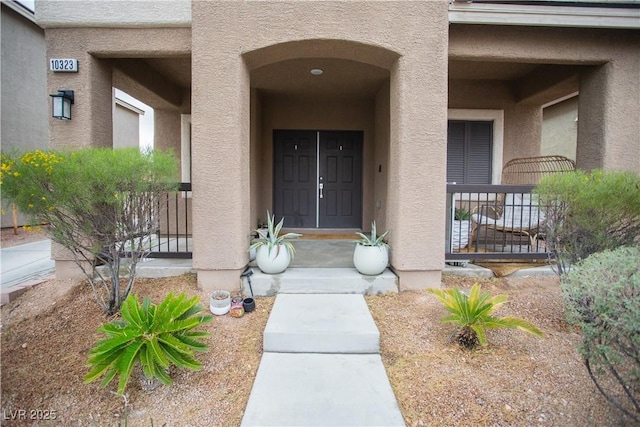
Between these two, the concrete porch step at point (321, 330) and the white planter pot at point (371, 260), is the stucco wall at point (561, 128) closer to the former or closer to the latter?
the white planter pot at point (371, 260)

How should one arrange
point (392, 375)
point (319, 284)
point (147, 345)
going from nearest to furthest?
point (147, 345)
point (392, 375)
point (319, 284)

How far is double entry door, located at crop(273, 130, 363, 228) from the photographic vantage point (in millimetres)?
7504

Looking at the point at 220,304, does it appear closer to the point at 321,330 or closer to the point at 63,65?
the point at 321,330

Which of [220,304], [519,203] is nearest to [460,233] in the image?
[519,203]

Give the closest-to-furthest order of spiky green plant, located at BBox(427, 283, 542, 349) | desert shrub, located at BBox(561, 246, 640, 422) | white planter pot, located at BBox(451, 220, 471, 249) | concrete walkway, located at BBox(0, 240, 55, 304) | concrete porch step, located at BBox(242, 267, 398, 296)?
1. desert shrub, located at BBox(561, 246, 640, 422)
2. spiky green plant, located at BBox(427, 283, 542, 349)
3. concrete porch step, located at BBox(242, 267, 398, 296)
4. concrete walkway, located at BBox(0, 240, 55, 304)
5. white planter pot, located at BBox(451, 220, 471, 249)

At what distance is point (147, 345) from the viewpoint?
2.36 meters

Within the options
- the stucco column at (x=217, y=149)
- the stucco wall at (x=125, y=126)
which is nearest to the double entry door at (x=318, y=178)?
the stucco column at (x=217, y=149)

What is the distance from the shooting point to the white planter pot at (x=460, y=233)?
4.61 metres

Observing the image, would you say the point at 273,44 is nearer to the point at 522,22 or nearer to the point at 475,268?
the point at 522,22

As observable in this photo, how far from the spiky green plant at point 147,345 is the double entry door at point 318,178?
5015 millimetres

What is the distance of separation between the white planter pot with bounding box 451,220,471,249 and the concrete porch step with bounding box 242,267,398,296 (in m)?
1.15

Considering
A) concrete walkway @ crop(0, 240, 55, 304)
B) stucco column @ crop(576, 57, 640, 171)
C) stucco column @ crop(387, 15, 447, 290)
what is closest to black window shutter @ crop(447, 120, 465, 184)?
stucco column @ crop(576, 57, 640, 171)

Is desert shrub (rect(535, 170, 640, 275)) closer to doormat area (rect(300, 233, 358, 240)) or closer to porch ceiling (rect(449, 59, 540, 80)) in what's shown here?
porch ceiling (rect(449, 59, 540, 80))

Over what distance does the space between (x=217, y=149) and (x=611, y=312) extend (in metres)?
3.64
